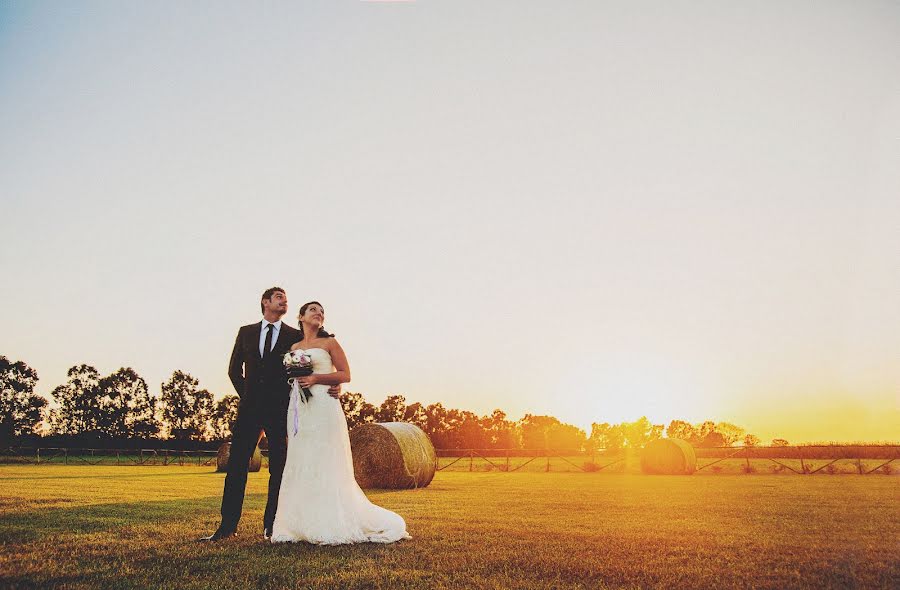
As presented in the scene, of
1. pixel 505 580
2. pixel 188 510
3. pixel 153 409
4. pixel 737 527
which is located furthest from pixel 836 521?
pixel 153 409

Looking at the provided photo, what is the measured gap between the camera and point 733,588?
4641 millimetres

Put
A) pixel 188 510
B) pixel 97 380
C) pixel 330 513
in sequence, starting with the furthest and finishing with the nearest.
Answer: pixel 97 380 → pixel 188 510 → pixel 330 513

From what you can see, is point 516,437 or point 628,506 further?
point 516,437

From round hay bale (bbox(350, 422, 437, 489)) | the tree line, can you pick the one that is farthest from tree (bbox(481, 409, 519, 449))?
round hay bale (bbox(350, 422, 437, 489))

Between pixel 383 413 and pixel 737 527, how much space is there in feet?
270

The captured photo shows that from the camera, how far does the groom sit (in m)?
7.05

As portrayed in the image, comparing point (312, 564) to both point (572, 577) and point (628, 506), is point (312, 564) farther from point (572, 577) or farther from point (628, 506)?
point (628, 506)

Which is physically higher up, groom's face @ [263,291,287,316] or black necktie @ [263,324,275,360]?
groom's face @ [263,291,287,316]

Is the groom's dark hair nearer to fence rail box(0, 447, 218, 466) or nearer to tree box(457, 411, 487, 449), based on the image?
fence rail box(0, 447, 218, 466)

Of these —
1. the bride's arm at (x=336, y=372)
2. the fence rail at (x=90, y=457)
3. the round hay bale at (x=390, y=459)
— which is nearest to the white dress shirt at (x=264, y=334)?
the bride's arm at (x=336, y=372)

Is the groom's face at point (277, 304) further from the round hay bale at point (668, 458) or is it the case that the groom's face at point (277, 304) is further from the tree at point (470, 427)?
the tree at point (470, 427)

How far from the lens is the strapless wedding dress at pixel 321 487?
6516 millimetres

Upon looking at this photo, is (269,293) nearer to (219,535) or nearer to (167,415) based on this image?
(219,535)

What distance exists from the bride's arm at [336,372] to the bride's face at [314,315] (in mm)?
244
